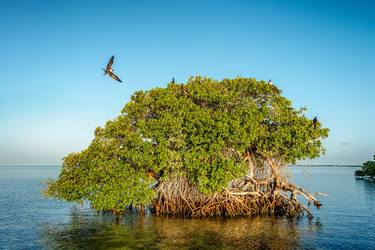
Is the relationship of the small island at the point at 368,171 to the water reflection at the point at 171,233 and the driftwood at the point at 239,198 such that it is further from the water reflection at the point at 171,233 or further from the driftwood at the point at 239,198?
the water reflection at the point at 171,233

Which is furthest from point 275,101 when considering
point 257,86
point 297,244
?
point 297,244

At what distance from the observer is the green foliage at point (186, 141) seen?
82.3ft

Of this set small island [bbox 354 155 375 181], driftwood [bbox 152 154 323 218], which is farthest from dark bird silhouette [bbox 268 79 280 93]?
small island [bbox 354 155 375 181]

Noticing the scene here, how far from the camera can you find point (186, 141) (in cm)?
2634

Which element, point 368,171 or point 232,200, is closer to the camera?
point 232,200

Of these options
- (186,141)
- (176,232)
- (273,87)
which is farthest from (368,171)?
(176,232)

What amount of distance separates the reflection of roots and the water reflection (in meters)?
1.19

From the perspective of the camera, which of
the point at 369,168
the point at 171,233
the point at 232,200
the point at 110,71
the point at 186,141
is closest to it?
the point at 110,71

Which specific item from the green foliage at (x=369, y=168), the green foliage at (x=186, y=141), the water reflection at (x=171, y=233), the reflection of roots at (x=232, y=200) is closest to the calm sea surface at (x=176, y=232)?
the water reflection at (x=171, y=233)

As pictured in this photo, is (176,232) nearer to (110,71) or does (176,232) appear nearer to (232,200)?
(232,200)

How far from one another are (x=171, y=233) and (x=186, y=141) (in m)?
6.91

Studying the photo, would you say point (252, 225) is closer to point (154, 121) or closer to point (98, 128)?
point (154, 121)

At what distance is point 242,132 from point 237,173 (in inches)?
115

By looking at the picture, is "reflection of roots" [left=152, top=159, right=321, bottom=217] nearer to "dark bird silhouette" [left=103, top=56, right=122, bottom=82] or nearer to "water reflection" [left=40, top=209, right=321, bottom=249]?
"water reflection" [left=40, top=209, right=321, bottom=249]
